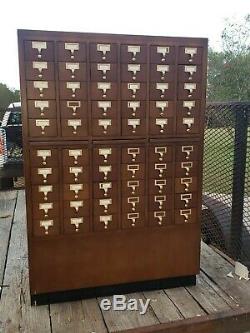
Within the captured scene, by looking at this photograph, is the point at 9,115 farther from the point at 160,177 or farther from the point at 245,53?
the point at 245,53

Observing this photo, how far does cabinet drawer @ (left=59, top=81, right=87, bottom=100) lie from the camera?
215 centimetres

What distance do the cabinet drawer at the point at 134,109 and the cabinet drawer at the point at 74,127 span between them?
0.26 m

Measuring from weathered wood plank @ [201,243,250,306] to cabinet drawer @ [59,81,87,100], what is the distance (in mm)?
1685

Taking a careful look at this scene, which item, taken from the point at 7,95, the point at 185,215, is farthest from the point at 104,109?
the point at 7,95

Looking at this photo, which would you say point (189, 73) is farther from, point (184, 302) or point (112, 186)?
point (184, 302)

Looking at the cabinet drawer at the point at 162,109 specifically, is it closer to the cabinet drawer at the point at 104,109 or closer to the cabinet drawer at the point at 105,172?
the cabinet drawer at the point at 104,109

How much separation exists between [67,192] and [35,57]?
848 millimetres

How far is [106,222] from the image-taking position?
7.79ft

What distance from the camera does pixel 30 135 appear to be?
7.06 ft

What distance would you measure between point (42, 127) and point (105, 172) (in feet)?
1.63

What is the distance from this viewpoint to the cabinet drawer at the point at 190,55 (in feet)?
7.52

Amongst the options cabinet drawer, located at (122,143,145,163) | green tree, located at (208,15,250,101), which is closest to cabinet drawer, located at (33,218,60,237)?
cabinet drawer, located at (122,143,145,163)

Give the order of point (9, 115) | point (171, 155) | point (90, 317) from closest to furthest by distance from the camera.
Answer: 1. point (90, 317)
2. point (171, 155)
3. point (9, 115)

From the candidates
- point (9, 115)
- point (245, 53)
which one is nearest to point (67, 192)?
point (9, 115)
